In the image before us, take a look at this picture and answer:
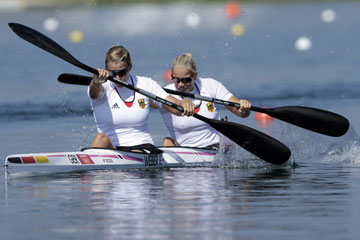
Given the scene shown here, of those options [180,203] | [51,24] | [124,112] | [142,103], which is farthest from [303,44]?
[180,203]

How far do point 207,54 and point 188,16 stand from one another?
7.29 meters

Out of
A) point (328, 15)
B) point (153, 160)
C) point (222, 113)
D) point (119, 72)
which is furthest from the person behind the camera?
point (328, 15)

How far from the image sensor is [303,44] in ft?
118

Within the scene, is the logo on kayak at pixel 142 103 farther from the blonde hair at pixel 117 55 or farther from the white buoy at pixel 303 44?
the white buoy at pixel 303 44

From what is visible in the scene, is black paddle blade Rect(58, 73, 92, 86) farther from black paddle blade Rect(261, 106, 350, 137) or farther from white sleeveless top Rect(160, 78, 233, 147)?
black paddle blade Rect(261, 106, 350, 137)

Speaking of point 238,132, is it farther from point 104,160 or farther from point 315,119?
point 104,160

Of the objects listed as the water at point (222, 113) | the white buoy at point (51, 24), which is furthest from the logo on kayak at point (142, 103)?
the white buoy at point (51, 24)

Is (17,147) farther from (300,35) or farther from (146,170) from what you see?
(300,35)

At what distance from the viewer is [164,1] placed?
1591 inches

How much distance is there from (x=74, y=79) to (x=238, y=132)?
6.63 ft

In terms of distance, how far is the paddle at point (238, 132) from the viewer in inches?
483

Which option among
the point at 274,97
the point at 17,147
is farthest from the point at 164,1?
the point at 17,147

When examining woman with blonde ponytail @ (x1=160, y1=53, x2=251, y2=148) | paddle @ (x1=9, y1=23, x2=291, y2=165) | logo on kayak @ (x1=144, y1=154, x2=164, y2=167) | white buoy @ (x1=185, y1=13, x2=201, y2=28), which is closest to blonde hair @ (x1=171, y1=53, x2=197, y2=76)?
woman with blonde ponytail @ (x1=160, y1=53, x2=251, y2=148)

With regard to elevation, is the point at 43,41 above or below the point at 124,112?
above
